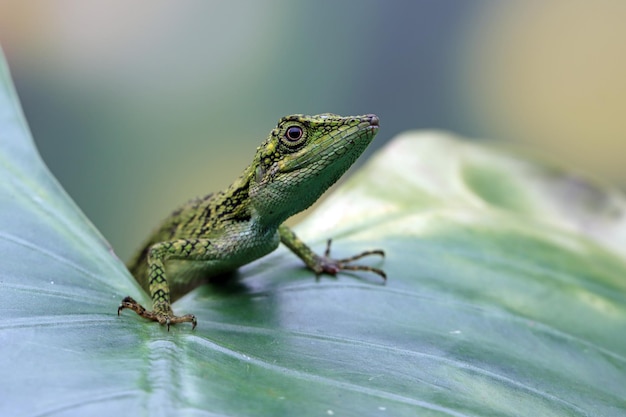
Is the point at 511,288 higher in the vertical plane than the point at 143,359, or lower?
higher

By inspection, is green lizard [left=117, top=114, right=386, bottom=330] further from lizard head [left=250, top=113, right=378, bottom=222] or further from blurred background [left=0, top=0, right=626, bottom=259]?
blurred background [left=0, top=0, right=626, bottom=259]

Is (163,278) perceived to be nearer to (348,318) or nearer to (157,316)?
(157,316)

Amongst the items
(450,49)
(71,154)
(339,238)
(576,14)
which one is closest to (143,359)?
(339,238)

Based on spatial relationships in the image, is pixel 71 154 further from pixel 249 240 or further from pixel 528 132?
pixel 528 132

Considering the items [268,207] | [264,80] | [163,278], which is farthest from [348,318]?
[264,80]

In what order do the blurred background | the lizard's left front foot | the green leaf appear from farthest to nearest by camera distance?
the blurred background, the lizard's left front foot, the green leaf

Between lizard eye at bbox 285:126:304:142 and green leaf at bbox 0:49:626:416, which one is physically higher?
lizard eye at bbox 285:126:304:142

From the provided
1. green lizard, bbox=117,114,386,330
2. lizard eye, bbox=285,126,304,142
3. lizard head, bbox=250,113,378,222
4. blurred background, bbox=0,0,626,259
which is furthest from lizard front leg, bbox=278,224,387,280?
blurred background, bbox=0,0,626,259
